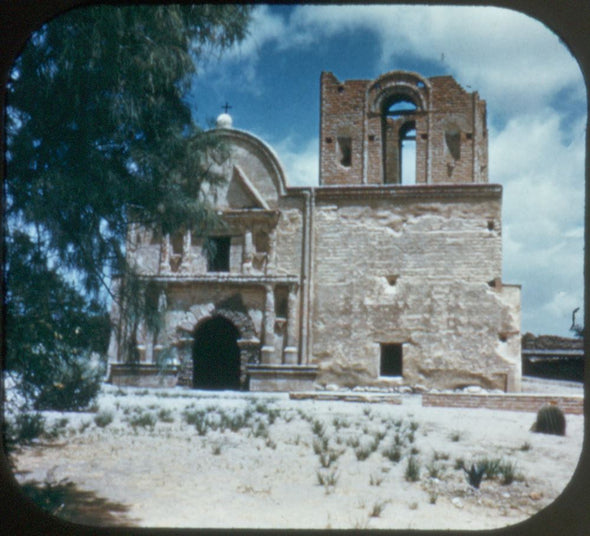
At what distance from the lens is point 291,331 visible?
1781cm

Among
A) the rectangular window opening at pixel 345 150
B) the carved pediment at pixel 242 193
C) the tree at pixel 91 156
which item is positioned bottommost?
the tree at pixel 91 156

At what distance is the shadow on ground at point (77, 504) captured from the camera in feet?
17.5

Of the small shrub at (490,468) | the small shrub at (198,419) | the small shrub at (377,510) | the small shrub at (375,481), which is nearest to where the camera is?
the small shrub at (377,510)

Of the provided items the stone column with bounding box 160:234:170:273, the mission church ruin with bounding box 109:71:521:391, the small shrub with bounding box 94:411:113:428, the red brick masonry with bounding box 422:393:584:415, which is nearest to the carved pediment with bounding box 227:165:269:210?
the mission church ruin with bounding box 109:71:521:391

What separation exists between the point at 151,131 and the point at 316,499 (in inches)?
155

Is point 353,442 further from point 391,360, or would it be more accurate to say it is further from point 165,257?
point 165,257

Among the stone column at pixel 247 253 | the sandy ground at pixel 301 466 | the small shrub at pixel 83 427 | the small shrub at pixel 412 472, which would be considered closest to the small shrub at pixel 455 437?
the sandy ground at pixel 301 466

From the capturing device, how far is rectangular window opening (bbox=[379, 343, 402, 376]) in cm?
1772

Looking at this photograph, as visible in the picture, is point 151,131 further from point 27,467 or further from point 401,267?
point 401,267

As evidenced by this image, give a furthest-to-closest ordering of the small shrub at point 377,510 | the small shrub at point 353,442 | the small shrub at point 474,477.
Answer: the small shrub at point 353,442, the small shrub at point 474,477, the small shrub at point 377,510

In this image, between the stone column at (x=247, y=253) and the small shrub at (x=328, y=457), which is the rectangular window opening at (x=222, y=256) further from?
the small shrub at (x=328, y=457)

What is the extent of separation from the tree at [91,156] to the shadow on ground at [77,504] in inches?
36.3

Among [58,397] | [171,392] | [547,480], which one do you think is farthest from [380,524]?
[171,392]

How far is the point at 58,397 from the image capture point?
686 centimetres
